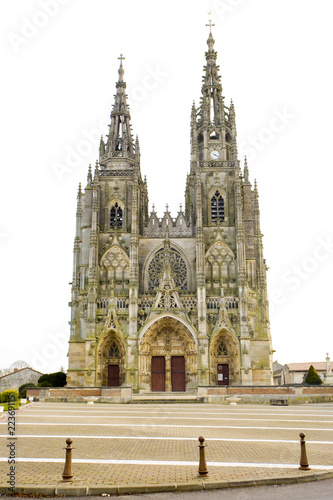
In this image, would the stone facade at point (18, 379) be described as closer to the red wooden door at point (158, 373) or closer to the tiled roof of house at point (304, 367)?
the red wooden door at point (158, 373)

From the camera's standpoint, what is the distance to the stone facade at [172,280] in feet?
133

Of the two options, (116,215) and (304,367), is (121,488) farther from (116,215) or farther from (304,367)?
(304,367)

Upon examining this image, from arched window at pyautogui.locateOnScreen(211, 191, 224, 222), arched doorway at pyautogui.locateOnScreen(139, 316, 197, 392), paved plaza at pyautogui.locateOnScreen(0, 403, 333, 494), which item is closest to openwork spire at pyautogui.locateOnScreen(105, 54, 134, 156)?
arched window at pyautogui.locateOnScreen(211, 191, 224, 222)

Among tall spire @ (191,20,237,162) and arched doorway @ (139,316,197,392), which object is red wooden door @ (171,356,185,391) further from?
tall spire @ (191,20,237,162)

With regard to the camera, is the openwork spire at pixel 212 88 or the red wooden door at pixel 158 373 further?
the openwork spire at pixel 212 88

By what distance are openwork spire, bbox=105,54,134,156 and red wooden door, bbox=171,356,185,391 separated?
2063 centimetres

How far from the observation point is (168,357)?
4181cm

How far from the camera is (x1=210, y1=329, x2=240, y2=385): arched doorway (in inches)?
1602

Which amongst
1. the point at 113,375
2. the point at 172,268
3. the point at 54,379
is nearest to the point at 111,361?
the point at 113,375

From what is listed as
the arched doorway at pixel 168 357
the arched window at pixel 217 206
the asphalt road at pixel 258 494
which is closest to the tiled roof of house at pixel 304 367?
the arched doorway at pixel 168 357

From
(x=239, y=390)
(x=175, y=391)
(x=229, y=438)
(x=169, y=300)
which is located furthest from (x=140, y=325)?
(x=229, y=438)

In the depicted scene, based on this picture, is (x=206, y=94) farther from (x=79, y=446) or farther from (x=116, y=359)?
(x=79, y=446)

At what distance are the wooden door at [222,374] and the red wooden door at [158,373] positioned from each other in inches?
184

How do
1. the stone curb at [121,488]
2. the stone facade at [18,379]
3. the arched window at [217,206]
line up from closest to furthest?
the stone curb at [121,488] → the arched window at [217,206] → the stone facade at [18,379]
